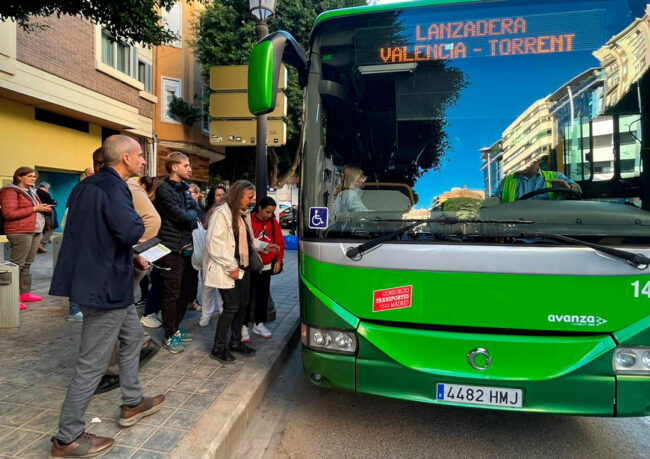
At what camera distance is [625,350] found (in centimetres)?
234

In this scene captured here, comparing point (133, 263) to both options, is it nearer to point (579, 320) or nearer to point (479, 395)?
point (479, 395)

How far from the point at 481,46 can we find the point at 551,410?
2.22 meters

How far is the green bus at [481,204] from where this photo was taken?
7.73 feet

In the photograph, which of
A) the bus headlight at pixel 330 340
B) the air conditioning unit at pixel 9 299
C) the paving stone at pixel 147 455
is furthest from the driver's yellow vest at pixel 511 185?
the air conditioning unit at pixel 9 299

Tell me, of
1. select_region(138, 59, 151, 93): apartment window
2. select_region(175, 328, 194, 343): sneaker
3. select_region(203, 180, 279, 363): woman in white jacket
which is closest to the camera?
select_region(203, 180, 279, 363): woman in white jacket

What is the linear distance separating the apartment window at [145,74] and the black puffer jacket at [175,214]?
12.2m

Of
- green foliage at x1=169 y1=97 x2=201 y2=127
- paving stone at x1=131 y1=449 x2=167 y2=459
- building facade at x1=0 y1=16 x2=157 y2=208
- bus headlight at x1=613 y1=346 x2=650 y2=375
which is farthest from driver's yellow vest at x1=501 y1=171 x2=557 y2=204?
green foliage at x1=169 y1=97 x2=201 y2=127

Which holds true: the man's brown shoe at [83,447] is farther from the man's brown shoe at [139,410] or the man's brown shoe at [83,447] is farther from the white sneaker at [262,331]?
the white sneaker at [262,331]

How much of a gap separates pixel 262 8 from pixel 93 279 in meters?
4.71

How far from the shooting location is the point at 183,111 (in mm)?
15086

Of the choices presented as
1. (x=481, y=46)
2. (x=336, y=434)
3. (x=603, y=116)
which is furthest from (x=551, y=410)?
(x=481, y=46)

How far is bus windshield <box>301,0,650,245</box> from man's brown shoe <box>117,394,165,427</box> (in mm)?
1528

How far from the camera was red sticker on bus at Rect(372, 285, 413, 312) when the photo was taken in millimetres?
2576

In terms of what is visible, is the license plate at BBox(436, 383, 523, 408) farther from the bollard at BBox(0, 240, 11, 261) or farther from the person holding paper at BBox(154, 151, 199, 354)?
the bollard at BBox(0, 240, 11, 261)
